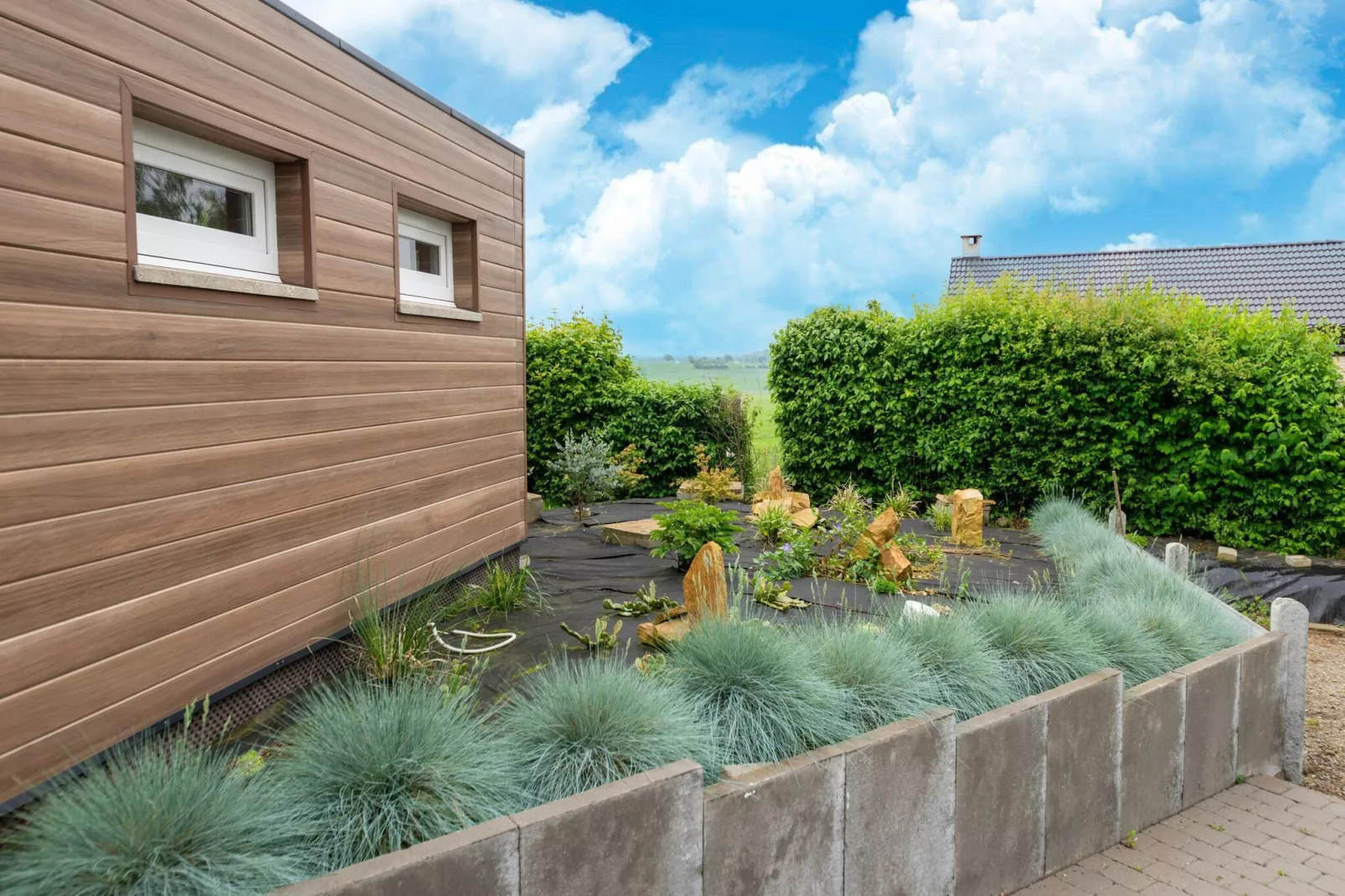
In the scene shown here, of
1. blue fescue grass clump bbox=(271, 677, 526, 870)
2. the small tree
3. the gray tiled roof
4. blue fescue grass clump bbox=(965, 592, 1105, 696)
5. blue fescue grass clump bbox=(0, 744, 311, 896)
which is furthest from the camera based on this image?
the gray tiled roof

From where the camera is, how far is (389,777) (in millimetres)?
2326

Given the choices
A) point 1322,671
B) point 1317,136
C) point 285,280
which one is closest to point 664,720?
point 285,280

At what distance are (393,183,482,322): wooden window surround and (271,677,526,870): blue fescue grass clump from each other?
3042 millimetres

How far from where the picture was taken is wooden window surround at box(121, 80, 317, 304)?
10.2 feet

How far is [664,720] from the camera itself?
2748 mm

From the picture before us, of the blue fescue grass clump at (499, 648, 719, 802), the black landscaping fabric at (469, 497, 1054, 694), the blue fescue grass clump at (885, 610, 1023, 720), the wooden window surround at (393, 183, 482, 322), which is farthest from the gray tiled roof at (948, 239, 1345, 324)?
the blue fescue grass clump at (499, 648, 719, 802)

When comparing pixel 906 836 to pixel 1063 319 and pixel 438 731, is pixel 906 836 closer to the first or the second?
pixel 438 731

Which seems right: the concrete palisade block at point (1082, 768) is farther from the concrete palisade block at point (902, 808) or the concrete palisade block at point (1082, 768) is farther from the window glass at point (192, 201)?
the window glass at point (192, 201)

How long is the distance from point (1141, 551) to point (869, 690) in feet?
14.6

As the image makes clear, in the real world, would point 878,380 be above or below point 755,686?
above

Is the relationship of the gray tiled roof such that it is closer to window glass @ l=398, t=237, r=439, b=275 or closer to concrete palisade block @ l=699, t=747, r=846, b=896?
window glass @ l=398, t=237, r=439, b=275

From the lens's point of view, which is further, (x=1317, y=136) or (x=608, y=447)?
(x=1317, y=136)

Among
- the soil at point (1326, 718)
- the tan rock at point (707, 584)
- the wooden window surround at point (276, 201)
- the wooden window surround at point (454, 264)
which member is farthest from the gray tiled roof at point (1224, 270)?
the wooden window surround at point (276, 201)

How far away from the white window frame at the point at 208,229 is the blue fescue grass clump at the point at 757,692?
8.61ft
